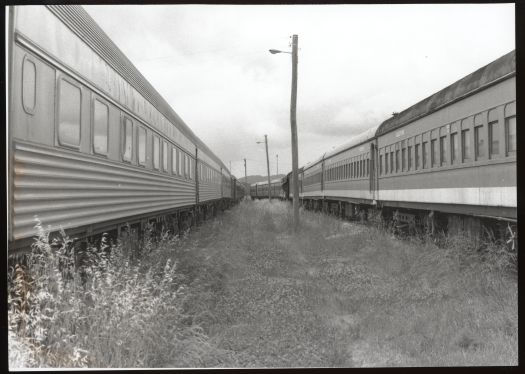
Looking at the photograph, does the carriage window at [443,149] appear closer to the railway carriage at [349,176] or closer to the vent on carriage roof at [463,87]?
the vent on carriage roof at [463,87]

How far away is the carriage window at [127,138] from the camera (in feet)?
25.9

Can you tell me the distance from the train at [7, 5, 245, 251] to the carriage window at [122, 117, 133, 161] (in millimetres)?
14

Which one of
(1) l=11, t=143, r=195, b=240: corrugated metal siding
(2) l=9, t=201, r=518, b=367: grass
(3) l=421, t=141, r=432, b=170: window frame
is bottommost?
(2) l=9, t=201, r=518, b=367: grass

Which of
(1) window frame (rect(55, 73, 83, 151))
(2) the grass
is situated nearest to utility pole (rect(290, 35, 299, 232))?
(2) the grass

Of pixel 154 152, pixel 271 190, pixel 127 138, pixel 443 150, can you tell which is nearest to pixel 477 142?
pixel 443 150

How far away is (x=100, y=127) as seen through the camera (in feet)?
21.9

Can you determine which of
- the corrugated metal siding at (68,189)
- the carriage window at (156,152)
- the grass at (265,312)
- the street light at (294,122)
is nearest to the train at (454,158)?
the grass at (265,312)

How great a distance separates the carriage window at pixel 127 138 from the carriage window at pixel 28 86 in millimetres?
3164

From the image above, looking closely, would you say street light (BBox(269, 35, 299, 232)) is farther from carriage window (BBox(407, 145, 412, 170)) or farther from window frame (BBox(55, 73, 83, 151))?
window frame (BBox(55, 73, 83, 151))

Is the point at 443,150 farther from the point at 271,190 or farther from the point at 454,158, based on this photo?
the point at 271,190

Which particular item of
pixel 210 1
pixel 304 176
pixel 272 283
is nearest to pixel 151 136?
pixel 272 283

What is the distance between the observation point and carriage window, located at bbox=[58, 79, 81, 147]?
5.31m

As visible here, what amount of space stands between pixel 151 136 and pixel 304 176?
28.4 metres

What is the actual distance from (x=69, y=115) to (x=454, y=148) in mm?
6376
